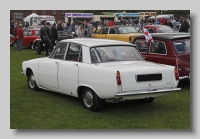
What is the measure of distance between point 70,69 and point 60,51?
98cm

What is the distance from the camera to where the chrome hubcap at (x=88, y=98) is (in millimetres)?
7481

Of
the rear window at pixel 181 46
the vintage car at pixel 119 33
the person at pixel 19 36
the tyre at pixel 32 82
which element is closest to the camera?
the tyre at pixel 32 82

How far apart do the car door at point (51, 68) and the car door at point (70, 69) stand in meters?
0.19

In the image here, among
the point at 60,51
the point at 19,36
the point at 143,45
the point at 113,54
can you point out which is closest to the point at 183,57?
the point at 143,45

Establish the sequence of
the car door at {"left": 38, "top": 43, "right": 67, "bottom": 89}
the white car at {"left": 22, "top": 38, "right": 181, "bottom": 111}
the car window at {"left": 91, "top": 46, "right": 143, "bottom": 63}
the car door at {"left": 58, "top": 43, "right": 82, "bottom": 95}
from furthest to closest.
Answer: the car door at {"left": 38, "top": 43, "right": 67, "bottom": 89}
the car door at {"left": 58, "top": 43, "right": 82, "bottom": 95}
the car window at {"left": 91, "top": 46, "right": 143, "bottom": 63}
the white car at {"left": 22, "top": 38, "right": 181, "bottom": 111}

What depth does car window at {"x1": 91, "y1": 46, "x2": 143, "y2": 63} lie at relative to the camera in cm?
765

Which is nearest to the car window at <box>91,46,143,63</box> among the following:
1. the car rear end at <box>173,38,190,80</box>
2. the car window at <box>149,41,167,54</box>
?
the car rear end at <box>173,38,190,80</box>

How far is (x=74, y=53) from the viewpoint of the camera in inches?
324

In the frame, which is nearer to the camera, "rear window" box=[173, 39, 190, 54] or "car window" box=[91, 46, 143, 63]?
"car window" box=[91, 46, 143, 63]

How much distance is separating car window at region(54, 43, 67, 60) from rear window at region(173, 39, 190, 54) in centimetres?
320

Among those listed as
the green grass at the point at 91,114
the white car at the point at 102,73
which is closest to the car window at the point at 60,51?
the white car at the point at 102,73

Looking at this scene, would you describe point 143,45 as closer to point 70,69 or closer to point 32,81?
point 32,81

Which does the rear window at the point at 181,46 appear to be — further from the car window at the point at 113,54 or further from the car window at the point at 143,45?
the car window at the point at 113,54

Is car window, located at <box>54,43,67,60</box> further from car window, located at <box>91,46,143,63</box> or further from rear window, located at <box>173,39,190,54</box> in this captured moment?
rear window, located at <box>173,39,190,54</box>
